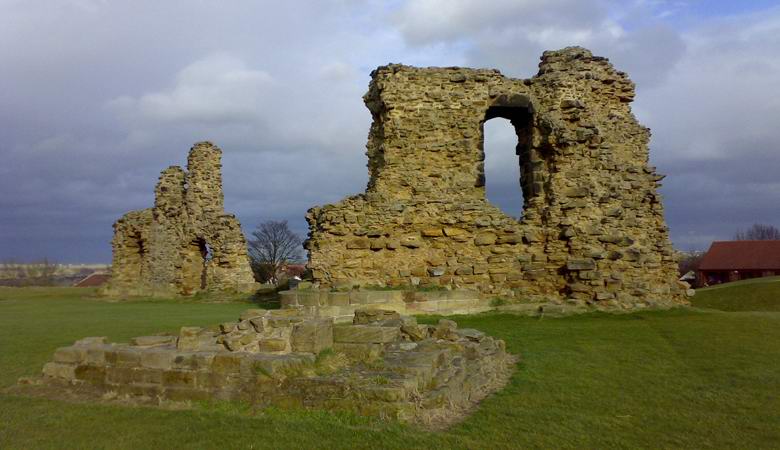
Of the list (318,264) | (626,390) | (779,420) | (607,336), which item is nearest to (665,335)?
(607,336)

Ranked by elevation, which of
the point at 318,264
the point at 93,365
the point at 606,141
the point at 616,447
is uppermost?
the point at 606,141

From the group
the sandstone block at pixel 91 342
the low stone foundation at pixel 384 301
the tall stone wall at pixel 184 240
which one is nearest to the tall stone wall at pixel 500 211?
the low stone foundation at pixel 384 301

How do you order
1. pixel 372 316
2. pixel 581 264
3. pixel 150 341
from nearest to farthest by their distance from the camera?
pixel 150 341 < pixel 372 316 < pixel 581 264

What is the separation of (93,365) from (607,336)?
7.91 m

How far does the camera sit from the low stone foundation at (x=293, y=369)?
5426mm

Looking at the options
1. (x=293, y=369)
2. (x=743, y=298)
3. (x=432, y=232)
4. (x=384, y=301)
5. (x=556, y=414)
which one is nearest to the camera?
(x=556, y=414)

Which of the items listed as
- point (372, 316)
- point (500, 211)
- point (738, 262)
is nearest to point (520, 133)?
point (500, 211)

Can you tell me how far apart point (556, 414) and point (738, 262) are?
52386 mm

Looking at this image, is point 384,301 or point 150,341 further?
point 384,301

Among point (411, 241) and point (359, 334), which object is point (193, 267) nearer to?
point (411, 241)

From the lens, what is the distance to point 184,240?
26375mm

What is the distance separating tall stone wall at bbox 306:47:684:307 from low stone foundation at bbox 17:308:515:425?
18.7ft

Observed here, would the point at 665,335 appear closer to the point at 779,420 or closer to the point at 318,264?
the point at 779,420

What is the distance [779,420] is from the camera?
16.7ft
